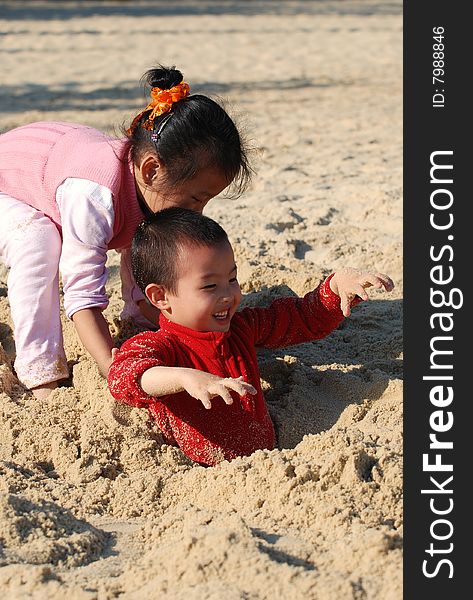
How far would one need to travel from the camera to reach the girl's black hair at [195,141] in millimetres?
2855

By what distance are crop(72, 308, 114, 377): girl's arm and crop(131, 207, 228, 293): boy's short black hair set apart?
0.28 metres

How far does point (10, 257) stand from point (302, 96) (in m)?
5.47

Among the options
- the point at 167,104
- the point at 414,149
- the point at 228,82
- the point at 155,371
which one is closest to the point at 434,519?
the point at 155,371

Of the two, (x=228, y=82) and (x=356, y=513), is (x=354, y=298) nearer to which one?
(x=356, y=513)

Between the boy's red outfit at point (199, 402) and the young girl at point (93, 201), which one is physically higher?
the young girl at point (93, 201)

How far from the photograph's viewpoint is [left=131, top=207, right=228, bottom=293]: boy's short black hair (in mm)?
2572

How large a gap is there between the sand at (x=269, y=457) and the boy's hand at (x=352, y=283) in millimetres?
293

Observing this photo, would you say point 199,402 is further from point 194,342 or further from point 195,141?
point 195,141

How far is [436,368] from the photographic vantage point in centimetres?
228

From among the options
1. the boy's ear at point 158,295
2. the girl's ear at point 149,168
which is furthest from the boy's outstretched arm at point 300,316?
the girl's ear at point 149,168

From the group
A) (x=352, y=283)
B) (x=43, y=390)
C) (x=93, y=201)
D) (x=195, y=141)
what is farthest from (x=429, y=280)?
(x=43, y=390)

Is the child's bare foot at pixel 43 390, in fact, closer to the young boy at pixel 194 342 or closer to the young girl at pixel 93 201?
the young girl at pixel 93 201

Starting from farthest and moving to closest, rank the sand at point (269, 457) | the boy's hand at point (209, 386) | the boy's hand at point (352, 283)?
the boy's hand at point (352, 283), the boy's hand at point (209, 386), the sand at point (269, 457)

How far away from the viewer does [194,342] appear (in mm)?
2680
